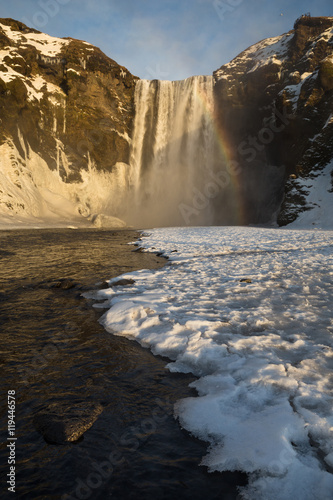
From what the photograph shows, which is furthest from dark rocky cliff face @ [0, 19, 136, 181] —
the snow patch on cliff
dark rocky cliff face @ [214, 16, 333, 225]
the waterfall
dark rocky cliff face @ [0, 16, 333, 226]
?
dark rocky cliff face @ [214, 16, 333, 225]

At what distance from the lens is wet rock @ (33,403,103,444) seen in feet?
6.70

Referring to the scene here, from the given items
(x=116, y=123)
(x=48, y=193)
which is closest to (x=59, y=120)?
(x=116, y=123)

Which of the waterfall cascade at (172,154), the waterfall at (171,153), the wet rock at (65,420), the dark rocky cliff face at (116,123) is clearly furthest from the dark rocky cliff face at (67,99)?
the wet rock at (65,420)

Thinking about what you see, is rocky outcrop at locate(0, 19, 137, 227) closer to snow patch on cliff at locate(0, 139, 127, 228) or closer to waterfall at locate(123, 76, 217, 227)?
snow patch on cliff at locate(0, 139, 127, 228)

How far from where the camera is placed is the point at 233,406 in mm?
2299

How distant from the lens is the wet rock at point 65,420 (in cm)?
204

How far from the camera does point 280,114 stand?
129 feet

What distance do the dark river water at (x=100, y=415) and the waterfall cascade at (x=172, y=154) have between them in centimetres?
4636

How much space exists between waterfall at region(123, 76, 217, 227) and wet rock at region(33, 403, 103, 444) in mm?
A: 48489

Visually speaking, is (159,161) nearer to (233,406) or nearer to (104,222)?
(104,222)

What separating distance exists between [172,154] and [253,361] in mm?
49769

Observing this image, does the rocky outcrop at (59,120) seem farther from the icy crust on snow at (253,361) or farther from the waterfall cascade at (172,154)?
the icy crust on snow at (253,361)

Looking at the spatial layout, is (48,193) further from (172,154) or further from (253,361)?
(253,361)

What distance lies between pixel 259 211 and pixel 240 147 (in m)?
12.1
